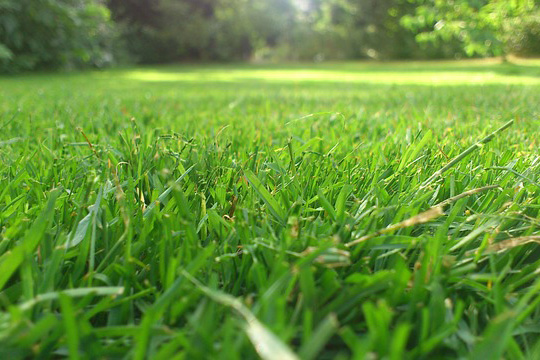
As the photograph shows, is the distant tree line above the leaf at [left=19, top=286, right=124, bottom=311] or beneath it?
beneath

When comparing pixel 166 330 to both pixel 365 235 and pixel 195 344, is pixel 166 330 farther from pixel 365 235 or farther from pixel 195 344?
pixel 365 235

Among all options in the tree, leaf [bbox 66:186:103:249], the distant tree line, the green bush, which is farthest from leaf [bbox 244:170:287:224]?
the green bush

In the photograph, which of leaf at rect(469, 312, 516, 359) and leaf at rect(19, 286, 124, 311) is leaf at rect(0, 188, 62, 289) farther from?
leaf at rect(469, 312, 516, 359)

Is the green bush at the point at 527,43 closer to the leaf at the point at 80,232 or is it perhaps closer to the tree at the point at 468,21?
the tree at the point at 468,21

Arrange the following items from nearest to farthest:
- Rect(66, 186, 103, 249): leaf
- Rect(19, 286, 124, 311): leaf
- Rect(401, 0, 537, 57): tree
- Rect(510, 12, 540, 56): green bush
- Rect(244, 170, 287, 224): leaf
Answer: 1. Rect(19, 286, 124, 311): leaf
2. Rect(66, 186, 103, 249): leaf
3. Rect(244, 170, 287, 224): leaf
4. Rect(401, 0, 537, 57): tree
5. Rect(510, 12, 540, 56): green bush

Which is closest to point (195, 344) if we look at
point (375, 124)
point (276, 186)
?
point (276, 186)

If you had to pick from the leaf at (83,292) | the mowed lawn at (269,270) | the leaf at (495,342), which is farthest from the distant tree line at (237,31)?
the leaf at (83,292)
